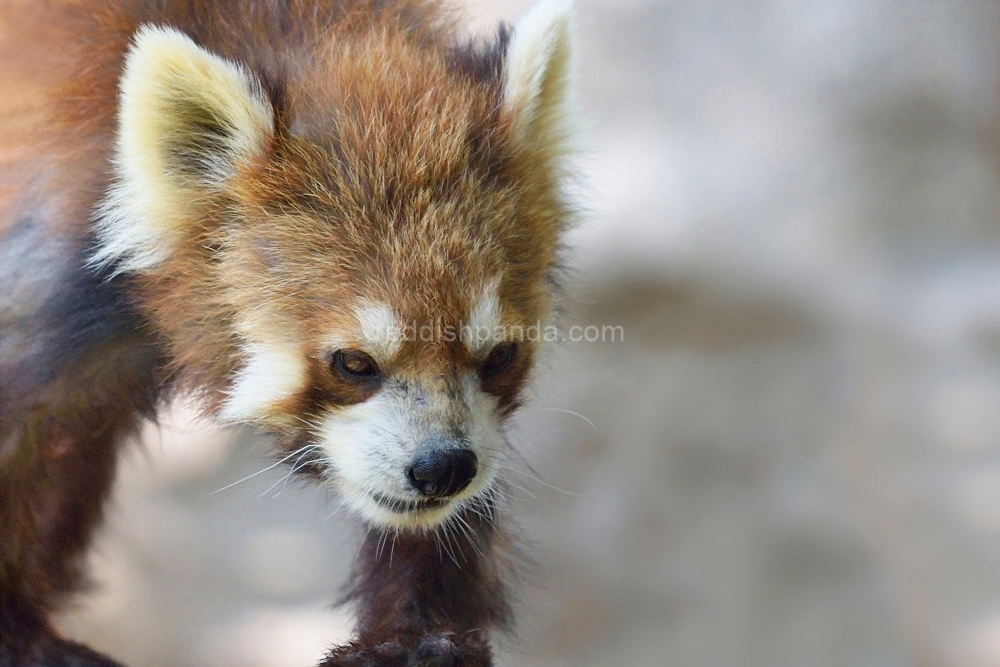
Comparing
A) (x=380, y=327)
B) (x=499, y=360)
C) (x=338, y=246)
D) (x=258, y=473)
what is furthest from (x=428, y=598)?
(x=338, y=246)

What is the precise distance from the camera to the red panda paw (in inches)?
63.9

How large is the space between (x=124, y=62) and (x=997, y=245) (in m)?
1.97

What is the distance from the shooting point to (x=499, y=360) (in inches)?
61.5

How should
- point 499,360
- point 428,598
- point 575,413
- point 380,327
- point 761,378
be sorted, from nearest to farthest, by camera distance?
point 380,327
point 499,360
point 428,598
point 575,413
point 761,378

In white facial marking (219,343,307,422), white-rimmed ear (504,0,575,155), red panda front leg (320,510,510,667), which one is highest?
white-rimmed ear (504,0,575,155)

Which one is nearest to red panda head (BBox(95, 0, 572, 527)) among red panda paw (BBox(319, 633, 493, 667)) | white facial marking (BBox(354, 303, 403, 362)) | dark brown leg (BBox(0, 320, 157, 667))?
white facial marking (BBox(354, 303, 403, 362))

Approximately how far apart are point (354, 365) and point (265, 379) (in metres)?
0.18

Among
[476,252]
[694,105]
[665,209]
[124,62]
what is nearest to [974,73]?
[694,105]

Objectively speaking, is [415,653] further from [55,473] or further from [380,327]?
[55,473]

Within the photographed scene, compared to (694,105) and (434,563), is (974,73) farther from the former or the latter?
(434,563)

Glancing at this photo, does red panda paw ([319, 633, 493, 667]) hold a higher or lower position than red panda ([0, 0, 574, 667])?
lower

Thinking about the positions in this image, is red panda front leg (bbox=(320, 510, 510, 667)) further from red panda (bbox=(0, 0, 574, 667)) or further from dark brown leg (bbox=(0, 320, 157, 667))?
dark brown leg (bbox=(0, 320, 157, 667))

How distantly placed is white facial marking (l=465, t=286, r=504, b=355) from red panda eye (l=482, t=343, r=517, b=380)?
34 millimetres

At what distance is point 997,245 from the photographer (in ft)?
6.60
